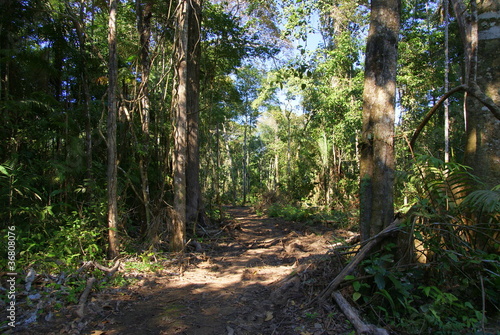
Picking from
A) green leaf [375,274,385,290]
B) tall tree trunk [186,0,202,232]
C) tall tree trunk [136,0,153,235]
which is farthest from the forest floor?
tall tree trunk [186,0,202,232]

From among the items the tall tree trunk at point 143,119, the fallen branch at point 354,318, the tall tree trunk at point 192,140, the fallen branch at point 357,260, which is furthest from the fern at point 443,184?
the tall tree trunk at point 192,140

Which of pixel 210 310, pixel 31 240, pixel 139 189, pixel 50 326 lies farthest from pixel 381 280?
pixel 139 189

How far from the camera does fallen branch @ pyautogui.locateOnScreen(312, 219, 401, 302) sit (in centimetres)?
376

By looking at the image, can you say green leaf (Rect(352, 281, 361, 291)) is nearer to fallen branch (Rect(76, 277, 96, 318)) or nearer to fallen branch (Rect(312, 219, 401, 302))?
fallen branch (Rect(312, 219, 401, 302))

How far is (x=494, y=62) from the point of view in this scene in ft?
13.8

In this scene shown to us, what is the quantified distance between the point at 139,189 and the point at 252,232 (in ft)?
14.7

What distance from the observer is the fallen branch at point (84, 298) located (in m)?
3.60

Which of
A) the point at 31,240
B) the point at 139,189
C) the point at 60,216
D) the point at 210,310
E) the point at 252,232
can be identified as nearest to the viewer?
the point at 210,310

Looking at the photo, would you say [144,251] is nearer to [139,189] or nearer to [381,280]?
[139,189]

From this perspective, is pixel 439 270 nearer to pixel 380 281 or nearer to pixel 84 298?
pixel 380 281

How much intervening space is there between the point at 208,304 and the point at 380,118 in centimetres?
359

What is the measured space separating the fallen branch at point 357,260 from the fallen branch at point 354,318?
0.32 feet

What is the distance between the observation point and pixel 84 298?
3885 mm

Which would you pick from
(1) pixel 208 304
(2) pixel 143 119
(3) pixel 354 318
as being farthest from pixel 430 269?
(2) pixel 143 119
